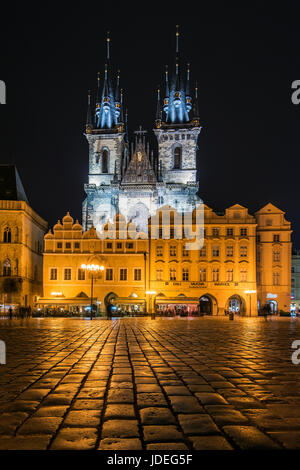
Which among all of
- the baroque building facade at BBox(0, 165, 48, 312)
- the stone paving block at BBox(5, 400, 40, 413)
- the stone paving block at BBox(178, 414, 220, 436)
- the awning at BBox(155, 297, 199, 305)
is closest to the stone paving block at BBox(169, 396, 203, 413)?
the stone paving block at BBox(178, 414, 220, 436)

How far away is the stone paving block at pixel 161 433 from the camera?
3.95m

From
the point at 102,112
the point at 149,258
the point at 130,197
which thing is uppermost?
the point at 102,112

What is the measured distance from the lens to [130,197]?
68000 millimetres

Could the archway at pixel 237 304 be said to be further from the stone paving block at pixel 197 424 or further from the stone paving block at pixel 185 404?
the stone paving block at pixel 197 424

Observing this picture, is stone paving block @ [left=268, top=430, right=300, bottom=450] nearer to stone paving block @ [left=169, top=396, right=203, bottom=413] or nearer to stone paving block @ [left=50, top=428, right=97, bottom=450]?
stone paving block @ [left=169, top=396, right=203, bottom=413]

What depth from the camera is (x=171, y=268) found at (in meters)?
52.8

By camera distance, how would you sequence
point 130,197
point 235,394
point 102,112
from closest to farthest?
point 235,394 < point 130,197 < point 102,112

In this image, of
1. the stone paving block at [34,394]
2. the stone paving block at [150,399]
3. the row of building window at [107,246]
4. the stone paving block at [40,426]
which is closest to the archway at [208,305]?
the row of building window at [107,246]

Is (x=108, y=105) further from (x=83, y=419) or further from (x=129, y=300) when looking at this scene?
(x=83, y=419)

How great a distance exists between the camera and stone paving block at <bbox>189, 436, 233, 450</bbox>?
3.73 metres

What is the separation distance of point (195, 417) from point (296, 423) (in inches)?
37.0

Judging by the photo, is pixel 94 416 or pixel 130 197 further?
pixel 130 197
